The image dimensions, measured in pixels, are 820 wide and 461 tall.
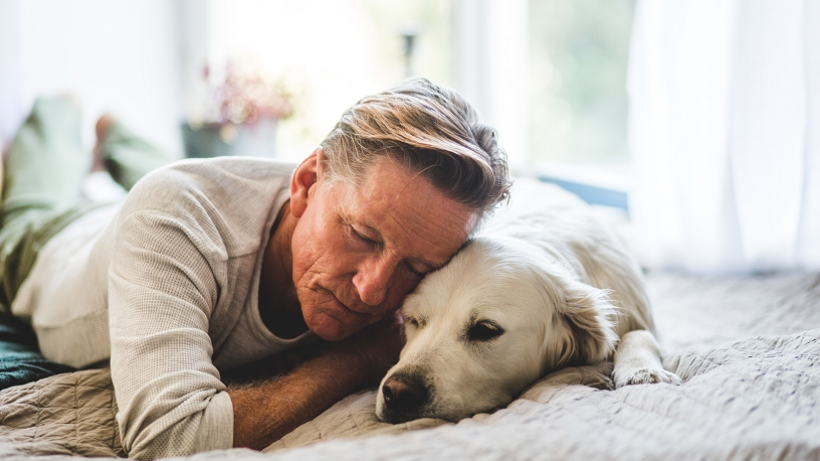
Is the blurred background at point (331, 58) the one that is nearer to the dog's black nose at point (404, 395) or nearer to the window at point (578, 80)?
the window at point (578, 80)

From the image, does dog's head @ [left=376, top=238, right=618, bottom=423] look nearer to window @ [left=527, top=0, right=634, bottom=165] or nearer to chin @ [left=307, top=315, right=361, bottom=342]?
chin @ [left=307, top=315, right=361, bottom=342]

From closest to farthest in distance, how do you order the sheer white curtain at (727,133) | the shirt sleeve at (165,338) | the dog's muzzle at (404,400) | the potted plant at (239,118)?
the shirt sleeve at (165,338) < the dog's muzzle at (404,400) < the sheer white curtain at (727,133) < the potted plant at (239,118)

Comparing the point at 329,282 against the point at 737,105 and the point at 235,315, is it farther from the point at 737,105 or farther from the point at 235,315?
the point at 737,105

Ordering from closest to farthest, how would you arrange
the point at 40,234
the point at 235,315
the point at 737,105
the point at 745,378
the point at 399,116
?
1. the point at 745,378
2. the point at 399,116
3. the point at 235,315
4. the point at 737,105
5. the point at 40,234

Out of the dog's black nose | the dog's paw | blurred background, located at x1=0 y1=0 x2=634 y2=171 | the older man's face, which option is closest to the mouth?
the older man's face

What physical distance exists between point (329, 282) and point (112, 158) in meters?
2.06

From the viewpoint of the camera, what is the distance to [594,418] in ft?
3.16

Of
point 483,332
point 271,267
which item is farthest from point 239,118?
point 483,332

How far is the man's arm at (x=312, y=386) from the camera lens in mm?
1166

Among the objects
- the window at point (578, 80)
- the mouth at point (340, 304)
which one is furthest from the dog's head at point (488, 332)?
the window at point (578, 80)

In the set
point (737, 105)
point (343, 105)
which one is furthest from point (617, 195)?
point (343, 105)

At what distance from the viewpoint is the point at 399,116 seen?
1308 mm

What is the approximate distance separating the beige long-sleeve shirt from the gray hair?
28cm

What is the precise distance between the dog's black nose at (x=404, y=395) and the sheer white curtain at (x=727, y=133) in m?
1.35
